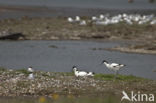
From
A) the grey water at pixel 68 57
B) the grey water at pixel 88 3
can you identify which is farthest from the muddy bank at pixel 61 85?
the grey water at pixel 88 3

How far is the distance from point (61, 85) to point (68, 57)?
12055 mm

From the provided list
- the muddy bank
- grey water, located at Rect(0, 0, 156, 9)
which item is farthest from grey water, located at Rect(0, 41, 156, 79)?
grey water, located at Rect(0, 0, 156, 9)

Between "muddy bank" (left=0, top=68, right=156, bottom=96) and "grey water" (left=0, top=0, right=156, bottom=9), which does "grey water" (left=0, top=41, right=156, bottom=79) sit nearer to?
"muddy bank" (left=0, top=68, right=156, bottom=96)

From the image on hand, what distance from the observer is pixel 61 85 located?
1917cm

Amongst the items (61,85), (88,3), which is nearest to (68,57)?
(61,85)

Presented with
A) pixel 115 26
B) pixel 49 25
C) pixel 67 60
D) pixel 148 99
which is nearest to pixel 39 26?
pixel 49 25

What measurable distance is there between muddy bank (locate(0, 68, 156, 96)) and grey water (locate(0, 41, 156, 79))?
495 centimetres

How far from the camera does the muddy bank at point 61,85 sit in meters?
18.4

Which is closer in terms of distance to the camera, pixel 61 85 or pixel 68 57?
pixel 61 85

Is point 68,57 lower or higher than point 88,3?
higher

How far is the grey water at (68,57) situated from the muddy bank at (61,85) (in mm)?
Result: 4947

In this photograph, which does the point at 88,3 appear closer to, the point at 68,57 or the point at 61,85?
the point at 68,57

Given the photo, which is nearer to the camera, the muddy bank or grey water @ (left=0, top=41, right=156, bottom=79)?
the muddy bank

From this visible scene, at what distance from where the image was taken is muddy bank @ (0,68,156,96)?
60.3ft
